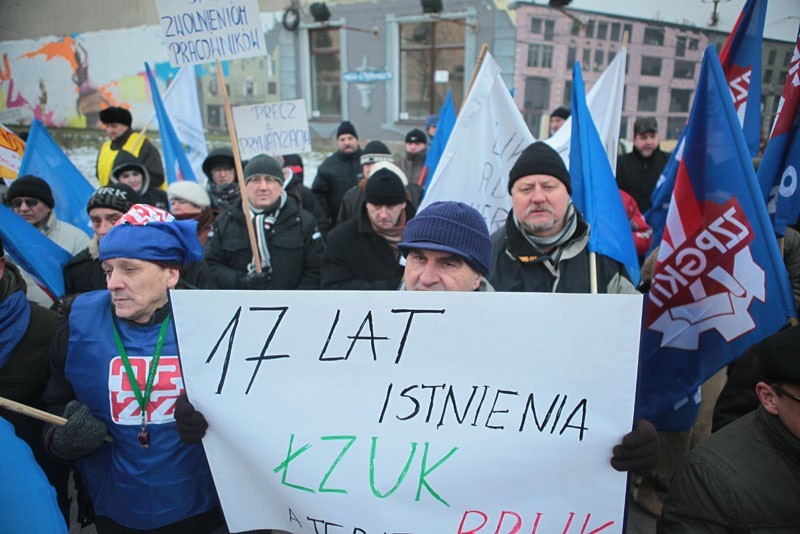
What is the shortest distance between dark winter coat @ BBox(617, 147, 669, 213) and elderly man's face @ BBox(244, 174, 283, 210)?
3.61 metres

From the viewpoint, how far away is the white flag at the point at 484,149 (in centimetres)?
340

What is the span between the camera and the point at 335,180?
19.2 ft

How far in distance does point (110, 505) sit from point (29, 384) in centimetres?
53

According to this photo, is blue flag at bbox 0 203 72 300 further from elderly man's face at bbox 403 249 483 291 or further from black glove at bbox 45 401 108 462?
elderly man's face at bbox 403 249 483 291

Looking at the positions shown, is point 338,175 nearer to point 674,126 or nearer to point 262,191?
point 262,191

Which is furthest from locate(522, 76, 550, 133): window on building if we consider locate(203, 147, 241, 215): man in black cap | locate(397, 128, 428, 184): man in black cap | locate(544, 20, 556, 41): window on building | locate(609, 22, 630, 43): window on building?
locate(203, 147, 241, 215): man in black cap

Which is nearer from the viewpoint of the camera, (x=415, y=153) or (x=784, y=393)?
(x=784, y=393)

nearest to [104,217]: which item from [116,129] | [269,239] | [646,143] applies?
[269,239]

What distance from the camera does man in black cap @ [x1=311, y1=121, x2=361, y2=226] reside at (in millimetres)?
5863

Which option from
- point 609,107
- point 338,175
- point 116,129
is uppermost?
point 609,107

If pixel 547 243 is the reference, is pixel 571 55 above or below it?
above

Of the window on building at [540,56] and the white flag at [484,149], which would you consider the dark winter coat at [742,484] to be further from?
the window on building at [540,56]

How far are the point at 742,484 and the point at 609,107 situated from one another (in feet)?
9.52

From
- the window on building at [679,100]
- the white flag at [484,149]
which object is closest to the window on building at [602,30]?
the window on building at [679,100]
